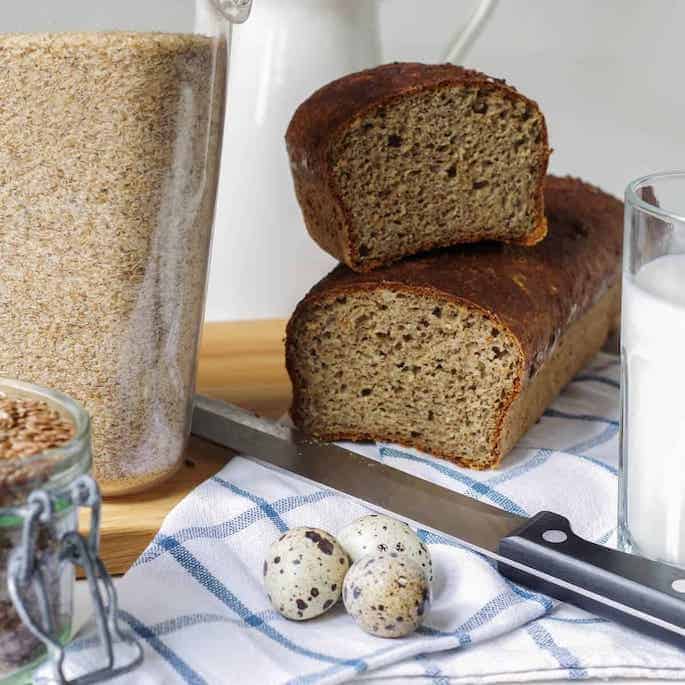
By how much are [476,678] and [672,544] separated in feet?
0.95

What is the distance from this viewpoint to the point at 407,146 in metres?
1.61

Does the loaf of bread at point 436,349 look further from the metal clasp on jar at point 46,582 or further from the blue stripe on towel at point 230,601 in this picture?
the metal clasp on jar at point 46,582

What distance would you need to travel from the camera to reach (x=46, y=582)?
1.02 meters

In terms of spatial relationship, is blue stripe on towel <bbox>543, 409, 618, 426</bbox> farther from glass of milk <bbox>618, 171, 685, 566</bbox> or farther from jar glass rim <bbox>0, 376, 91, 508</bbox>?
jar glass rim <bbox>0, 376, 91, 508</bbox>

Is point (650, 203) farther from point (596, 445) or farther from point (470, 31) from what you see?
point (470, 31)

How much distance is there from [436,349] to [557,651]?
1.68ft

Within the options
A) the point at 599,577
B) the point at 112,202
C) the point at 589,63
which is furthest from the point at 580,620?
the point at 589,63

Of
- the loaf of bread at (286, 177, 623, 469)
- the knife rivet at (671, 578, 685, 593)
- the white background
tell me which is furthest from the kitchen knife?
the white background

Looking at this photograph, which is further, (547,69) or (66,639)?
(547,69)

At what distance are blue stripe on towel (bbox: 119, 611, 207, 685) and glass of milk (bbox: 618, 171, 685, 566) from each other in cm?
52

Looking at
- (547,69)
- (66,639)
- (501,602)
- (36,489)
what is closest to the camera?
(36,489)

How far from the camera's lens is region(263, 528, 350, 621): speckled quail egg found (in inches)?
45.8

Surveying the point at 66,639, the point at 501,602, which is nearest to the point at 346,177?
the point at 501,602

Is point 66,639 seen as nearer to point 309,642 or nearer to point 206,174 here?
point 309,642
